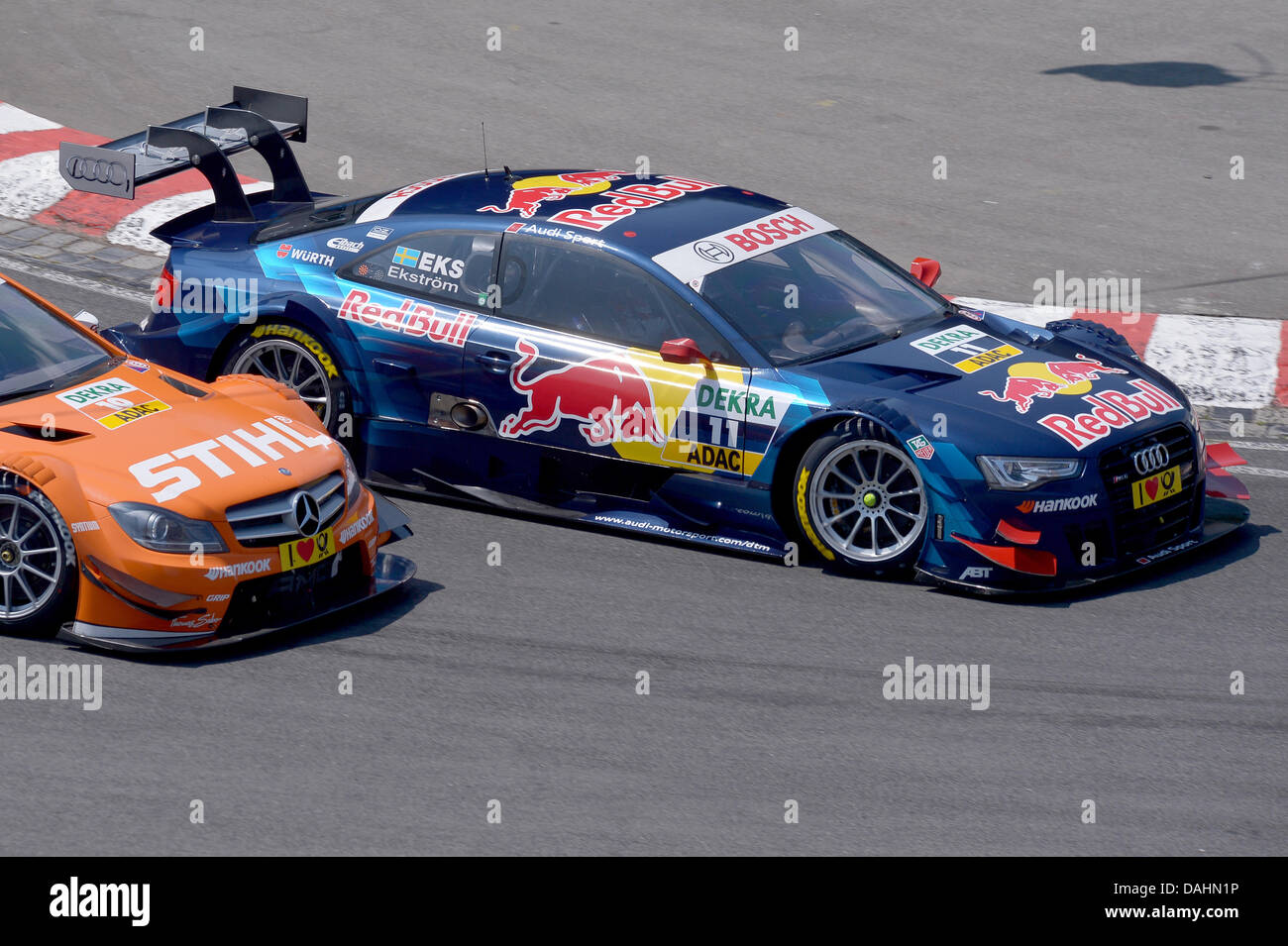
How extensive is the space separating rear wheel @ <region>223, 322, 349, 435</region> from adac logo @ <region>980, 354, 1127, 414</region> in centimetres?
298

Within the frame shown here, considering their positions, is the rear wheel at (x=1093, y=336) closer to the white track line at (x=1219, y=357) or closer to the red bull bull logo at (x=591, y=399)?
the white track line at (x=1219, y=357)

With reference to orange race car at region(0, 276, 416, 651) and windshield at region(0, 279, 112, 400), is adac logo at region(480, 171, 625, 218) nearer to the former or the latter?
orange race car at region(0, 276, 416, 651)

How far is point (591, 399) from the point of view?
7.27m

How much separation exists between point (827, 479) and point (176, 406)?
2620 mm

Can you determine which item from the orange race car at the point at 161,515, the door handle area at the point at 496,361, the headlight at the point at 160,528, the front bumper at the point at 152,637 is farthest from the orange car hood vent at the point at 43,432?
the door handle area at the point at 496,361

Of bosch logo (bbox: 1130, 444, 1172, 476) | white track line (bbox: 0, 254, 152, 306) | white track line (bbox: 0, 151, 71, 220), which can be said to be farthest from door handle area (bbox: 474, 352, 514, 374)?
white track line (bbox: 0, 151, 71, 220)

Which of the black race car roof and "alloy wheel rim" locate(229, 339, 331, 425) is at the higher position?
the black race car roof

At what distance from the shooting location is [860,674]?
6.11 meters

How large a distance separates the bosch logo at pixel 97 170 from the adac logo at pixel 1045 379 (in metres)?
4.25

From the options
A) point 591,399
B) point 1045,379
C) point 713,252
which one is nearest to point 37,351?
point 591,399

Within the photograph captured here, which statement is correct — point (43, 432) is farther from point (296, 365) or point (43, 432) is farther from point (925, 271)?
point (925, 271)

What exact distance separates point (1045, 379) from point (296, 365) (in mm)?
3448

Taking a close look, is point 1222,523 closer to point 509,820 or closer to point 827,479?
point 827,479

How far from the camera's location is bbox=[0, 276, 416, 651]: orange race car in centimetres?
600
